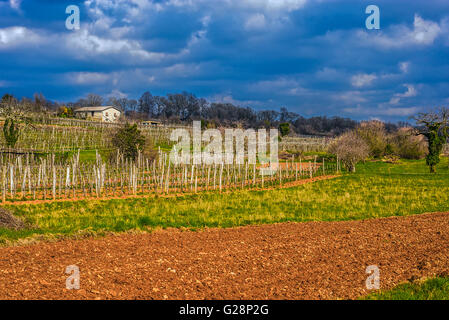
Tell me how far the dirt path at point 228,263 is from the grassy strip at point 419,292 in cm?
28

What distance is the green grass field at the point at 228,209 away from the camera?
12.5 meters

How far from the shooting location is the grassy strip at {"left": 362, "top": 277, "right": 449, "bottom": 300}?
20.6 ft

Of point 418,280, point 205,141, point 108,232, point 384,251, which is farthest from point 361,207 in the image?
point 205,141

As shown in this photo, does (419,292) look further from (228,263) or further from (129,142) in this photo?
(129,142)

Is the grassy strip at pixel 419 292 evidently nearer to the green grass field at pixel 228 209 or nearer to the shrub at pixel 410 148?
the green grass field at pixel 228 209

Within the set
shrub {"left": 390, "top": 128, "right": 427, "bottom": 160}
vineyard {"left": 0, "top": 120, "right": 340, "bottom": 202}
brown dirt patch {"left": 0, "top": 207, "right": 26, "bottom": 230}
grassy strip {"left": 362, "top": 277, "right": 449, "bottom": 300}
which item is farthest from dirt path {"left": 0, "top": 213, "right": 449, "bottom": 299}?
shrub {"left": 390, "top": 128, "right": 427, "bottom": 160}

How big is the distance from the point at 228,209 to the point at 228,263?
25.4 ft

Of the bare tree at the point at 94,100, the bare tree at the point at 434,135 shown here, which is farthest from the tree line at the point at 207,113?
the bare tree at the point at 434,135

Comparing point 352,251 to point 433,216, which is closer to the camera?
point 352,251

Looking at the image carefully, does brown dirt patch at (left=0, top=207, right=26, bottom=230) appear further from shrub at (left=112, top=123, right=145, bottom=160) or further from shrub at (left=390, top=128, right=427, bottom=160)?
shrub at (left=390, top=128, right=427, bottom=160)

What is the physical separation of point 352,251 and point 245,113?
112502 millimetres

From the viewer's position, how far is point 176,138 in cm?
5541

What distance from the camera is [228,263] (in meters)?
Result: 8.09
